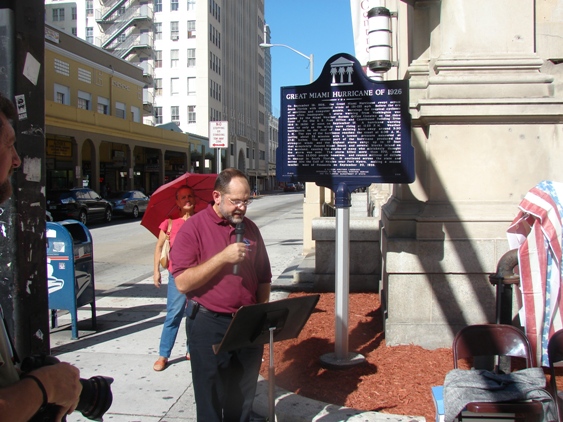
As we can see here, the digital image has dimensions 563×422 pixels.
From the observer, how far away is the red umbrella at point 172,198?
5602mm

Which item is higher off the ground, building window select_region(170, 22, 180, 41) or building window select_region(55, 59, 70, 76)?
building window select_region(170, 22, 180, 41)

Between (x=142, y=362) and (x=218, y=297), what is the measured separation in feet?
9.09

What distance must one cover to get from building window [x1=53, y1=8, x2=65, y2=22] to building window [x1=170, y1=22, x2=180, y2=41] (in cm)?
1695

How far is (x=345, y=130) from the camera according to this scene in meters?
5.10

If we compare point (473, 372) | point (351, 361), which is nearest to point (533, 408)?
point (473, 372)

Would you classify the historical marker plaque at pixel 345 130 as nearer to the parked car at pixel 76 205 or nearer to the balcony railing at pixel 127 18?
the parked car at pixel 76 205

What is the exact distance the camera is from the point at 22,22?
3566 millimetres

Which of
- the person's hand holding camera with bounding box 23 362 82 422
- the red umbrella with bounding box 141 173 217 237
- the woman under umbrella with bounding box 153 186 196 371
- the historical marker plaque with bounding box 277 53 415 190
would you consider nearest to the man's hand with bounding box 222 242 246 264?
the person's hand holding camera with bounding box 23 362 82 422

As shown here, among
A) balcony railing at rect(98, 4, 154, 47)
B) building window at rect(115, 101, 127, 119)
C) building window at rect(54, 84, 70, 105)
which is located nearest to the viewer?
building window at rect(54, 84, 70, 105)

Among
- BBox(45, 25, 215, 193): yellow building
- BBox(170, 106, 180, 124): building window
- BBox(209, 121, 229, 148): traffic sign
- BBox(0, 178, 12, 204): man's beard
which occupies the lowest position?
BBox(0, 178, 12, 204): man's beard

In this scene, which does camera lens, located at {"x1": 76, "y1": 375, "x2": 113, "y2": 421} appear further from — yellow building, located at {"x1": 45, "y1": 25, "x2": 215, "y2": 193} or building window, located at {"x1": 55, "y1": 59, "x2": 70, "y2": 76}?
building window, located at {"x1": 55, "y1": 59, "x2": 70, "y2": 76}

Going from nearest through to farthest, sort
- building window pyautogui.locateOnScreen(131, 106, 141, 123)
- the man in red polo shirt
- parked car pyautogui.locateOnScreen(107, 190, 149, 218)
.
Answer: the man in red polo shirt < parked car pyautogui.locateOnScreen(107, 190, 149, 218) < building window pyautogui.locateOnScreen(131, 106, 141, 123)

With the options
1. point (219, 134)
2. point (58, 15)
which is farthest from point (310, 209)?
point (58, 15)

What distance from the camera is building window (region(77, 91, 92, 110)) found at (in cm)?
3735
